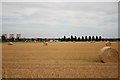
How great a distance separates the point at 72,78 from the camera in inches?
357

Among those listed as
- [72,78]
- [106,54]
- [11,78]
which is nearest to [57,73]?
[72,78]

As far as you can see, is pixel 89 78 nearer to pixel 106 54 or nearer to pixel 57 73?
pixel 57 73

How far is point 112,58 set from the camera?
14758 millimetres

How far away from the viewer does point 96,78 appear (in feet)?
29.7

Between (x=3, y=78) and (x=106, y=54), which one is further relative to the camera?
(x=106, y=54)

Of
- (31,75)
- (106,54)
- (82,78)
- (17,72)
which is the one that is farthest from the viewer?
(106,54)

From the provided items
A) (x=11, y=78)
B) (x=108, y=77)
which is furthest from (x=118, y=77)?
(x=11, y=78)

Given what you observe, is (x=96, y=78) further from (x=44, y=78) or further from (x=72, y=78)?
(x=44, y=78)

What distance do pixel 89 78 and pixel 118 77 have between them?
1046mm

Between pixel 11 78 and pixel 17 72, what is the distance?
4.13ft

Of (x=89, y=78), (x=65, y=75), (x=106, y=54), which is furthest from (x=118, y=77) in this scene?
(x=106, y=54)

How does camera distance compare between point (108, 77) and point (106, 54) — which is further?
point (106, 54)

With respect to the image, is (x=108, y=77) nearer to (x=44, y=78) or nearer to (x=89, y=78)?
(x=89, y=78)

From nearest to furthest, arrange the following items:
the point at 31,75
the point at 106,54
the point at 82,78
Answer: the point at 82,78
the point at 31,75
the point at 106,54
